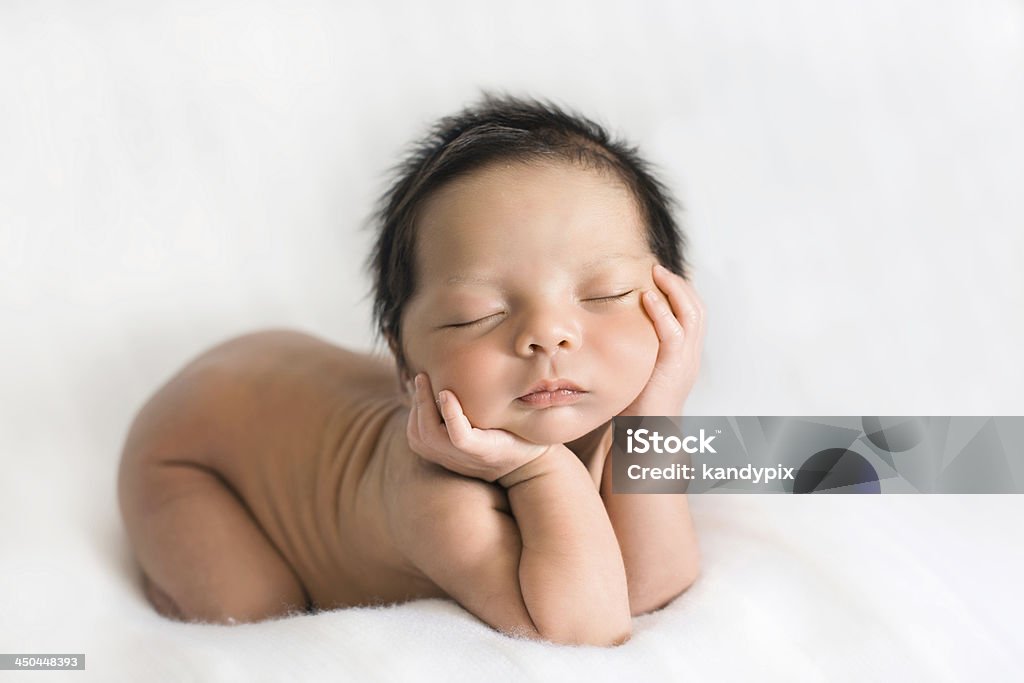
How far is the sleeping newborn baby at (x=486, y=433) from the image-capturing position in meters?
1.13

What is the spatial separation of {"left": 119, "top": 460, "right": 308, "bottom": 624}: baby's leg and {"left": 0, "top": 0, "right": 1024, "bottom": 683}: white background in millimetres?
64

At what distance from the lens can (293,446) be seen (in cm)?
144

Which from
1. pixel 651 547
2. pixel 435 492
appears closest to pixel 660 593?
pixel 651 547

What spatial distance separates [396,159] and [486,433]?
103cm

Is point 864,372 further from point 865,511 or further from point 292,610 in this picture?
point 292,610

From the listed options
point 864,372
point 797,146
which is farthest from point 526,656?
point 797,146

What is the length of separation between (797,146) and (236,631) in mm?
1204

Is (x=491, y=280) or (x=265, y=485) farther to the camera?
(x=265, y=485)

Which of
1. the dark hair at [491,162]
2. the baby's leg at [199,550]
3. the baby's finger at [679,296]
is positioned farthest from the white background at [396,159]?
the dark hair at [491,162]

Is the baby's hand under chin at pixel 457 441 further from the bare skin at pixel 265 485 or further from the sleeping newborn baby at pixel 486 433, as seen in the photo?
the bare skin at pixel 265 485

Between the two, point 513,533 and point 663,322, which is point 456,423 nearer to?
point 513,533

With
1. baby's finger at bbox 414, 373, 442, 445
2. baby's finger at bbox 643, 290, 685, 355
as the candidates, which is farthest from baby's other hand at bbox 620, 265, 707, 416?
baby's finger at bbox 414, 373, 442, 445

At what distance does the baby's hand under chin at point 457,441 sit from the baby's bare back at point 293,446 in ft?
0.50

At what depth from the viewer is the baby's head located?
113cm
